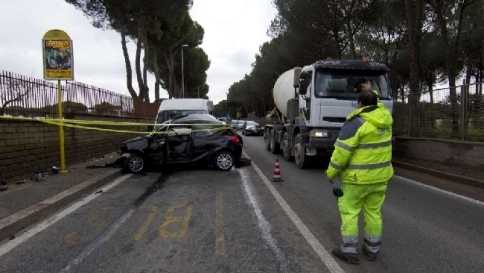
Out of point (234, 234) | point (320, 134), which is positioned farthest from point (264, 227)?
point (320, 134)

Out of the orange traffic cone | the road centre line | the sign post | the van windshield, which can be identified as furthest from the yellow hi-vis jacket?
the sign post

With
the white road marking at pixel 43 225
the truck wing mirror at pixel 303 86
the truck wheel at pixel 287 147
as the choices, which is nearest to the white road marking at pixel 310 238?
the white road marking at pixel 43 225

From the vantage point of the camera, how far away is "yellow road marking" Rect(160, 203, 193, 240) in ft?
17.0


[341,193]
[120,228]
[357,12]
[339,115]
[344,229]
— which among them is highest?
[357,12]

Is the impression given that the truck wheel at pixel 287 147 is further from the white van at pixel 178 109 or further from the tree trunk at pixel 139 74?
the tree trunk at pixel 139 74

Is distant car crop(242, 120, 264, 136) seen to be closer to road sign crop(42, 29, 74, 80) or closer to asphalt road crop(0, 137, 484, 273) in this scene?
road sign crop(42, 29, 74, 80)

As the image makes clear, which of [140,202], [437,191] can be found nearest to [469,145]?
[437,191]

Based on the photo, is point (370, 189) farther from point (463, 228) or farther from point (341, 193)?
point (463, 228)

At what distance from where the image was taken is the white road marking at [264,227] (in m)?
4.15

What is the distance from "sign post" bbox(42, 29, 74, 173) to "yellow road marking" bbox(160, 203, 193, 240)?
4.79 metres

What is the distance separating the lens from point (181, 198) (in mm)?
7457

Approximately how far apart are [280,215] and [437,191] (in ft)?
12.8

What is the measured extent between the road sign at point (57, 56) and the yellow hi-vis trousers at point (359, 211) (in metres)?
8.35

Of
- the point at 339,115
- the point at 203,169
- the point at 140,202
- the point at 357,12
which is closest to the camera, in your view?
the point at 140,202
